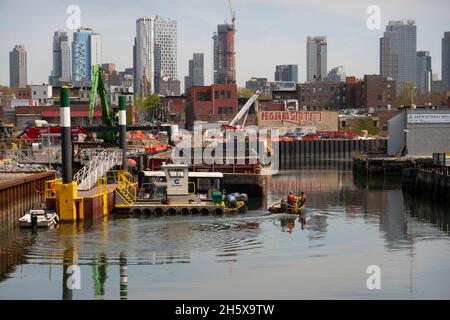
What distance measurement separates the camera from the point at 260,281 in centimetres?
3444

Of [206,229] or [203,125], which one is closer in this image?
[206,229]

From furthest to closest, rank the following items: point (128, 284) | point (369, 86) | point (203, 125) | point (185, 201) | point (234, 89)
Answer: point (369, 86) → point (234, 89) → point (203, 125) → point (185, 201) → point (128, 284)

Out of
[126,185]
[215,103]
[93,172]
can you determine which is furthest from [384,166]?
[215,103]

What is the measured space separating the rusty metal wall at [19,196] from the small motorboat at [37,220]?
1140 millimetres

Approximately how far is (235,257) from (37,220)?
13.9 metres

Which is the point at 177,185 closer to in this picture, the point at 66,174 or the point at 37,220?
the point at 66,174

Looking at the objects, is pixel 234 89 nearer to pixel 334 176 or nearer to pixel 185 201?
pixel 334 176

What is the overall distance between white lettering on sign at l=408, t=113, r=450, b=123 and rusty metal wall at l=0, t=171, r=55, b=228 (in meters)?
51.0

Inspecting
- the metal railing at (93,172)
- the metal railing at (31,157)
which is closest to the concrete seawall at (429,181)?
the metal railing at (93,172)

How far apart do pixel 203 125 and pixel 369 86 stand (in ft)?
216

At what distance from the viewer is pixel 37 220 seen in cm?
4781

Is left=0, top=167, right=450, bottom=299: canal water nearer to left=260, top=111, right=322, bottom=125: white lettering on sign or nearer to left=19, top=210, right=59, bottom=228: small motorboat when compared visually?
left=19, top=210, right=59, bottom=228: small motorboat

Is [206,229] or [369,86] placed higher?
[369,86]
